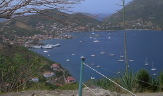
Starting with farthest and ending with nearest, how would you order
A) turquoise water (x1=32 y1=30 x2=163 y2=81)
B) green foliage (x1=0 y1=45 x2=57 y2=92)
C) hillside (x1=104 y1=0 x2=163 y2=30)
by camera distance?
hillside (x1=104 y1=0 x2=163 y2=30)
turquoise water (x1=32 y1=30 x2=163 y2=81)
green foliage (x1=0 y1=45 x2=57 y2=92)

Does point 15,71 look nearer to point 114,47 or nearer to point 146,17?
point 114,47

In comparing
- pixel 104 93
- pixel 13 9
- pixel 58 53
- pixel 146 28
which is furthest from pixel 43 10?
pixel 146 28

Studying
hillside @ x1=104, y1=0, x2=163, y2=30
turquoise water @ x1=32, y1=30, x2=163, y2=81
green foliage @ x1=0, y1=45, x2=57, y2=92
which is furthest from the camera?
hillside @ x1=104, y1=0, x2=163, y2=30

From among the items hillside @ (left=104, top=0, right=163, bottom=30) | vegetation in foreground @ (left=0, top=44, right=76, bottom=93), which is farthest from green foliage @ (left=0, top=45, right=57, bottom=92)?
hillside @ (left=104, top=0, right=163, bottom=30)

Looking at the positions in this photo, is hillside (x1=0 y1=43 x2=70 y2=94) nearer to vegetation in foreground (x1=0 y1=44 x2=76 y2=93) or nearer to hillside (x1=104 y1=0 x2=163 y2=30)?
vegetation in foreground (x1=0 y1=44 x2=76 y2=93)

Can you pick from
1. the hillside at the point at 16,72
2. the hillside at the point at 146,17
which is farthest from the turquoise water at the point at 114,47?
the hillside at the point at 16,72

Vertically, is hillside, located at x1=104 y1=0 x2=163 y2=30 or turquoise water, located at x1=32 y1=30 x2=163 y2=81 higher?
hillside, located at x1=104 y1=0 x2=163 y2=30

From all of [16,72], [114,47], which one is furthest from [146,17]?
[16,72]

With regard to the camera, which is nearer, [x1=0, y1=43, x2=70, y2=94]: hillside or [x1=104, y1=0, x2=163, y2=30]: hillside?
[x1=0, y1=43, x2=70, y2=94]: hillside

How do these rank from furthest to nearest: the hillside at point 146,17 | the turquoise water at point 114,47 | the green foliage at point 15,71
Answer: the hillside at point 146,17 < the turquoise water at point 114,47 < the green foliage at point 15,71

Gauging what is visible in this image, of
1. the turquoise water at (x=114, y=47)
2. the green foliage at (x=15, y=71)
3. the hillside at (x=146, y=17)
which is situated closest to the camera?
the green foliage at (x=15, y=71)

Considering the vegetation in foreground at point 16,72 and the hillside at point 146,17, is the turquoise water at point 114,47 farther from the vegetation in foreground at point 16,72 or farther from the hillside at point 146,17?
the vegetation in foreground at point 16,72
